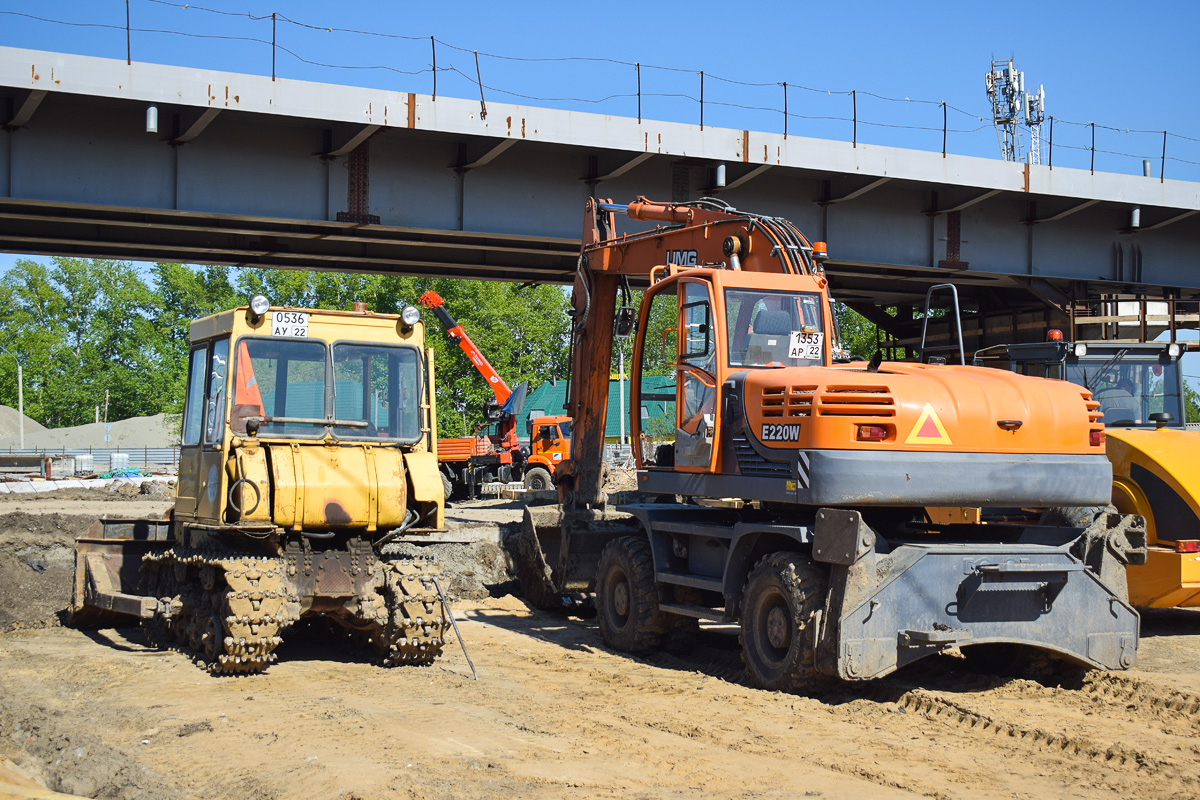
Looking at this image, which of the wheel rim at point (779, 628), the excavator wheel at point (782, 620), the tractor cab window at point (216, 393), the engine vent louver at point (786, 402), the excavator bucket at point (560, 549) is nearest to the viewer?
the excavator wheel at point (782, 620)

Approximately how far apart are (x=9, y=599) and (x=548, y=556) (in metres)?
5.82

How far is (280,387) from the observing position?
941cm

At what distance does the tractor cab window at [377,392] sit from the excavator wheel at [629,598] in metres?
2.40

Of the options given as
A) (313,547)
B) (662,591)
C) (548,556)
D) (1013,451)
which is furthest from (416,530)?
(1013,451)

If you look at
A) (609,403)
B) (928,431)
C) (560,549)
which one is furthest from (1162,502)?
(609,403)

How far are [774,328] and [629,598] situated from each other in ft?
9.38

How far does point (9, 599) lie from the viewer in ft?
40.4

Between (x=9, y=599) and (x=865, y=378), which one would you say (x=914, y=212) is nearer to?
(x=865, y=378)

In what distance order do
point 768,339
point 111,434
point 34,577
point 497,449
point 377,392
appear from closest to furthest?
point 377,392 < point 768,339 < point 34,577 < point 497,449 < point 111,434

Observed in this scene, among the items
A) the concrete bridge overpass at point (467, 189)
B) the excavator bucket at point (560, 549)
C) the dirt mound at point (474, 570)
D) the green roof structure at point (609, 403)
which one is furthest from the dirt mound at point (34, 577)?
the green roof structure at point (609, 403)

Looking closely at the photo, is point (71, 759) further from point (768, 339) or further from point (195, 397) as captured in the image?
point (768, 339)

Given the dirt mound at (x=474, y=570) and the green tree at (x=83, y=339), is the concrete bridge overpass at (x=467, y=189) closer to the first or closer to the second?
the dirt mound at (x=474, y=570)

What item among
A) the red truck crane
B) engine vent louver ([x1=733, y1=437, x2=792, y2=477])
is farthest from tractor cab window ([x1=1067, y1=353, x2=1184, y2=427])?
the red truck crane

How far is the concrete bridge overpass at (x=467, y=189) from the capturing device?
15305 millimetres
